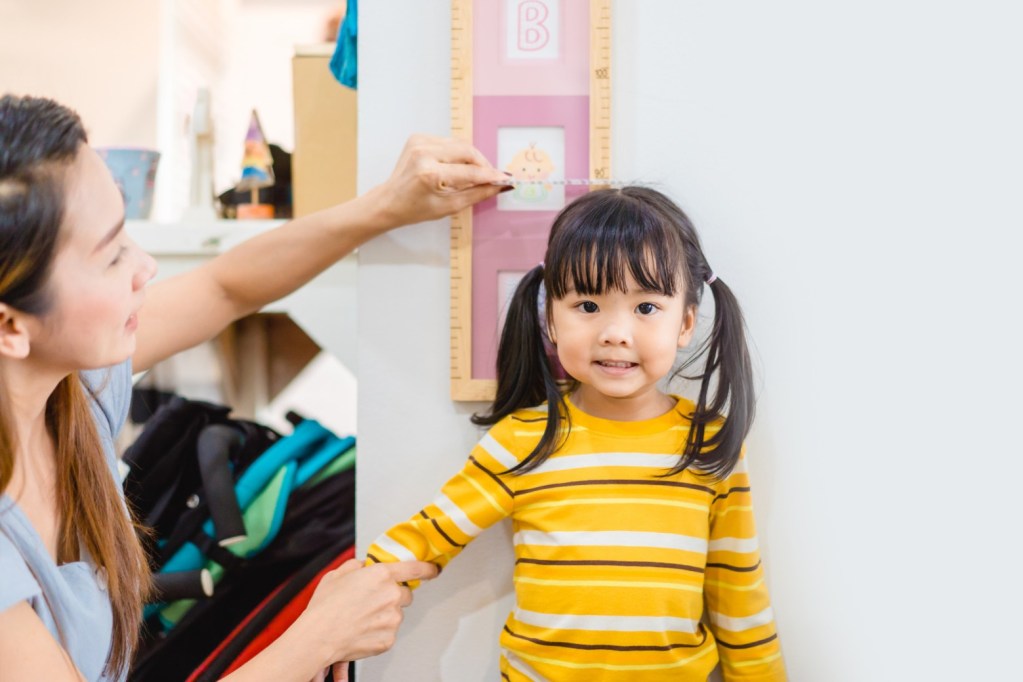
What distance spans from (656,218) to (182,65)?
5.16 ft

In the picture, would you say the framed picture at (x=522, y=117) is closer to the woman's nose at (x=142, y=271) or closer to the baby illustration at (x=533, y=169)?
the baby illustration at (x=533, y=169)

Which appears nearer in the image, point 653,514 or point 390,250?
point 653,514

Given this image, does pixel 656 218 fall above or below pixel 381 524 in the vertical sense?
above

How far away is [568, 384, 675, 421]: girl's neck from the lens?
0.86 meters

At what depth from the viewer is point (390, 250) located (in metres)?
0.96

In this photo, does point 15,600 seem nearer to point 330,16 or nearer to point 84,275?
point 84,275

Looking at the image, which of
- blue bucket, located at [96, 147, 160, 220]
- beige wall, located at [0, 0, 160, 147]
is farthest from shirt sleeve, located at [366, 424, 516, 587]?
beige wall, located at [0, 0, 160, 147]

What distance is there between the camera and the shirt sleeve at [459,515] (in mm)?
861

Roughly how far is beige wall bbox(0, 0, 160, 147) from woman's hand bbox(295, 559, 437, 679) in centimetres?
140

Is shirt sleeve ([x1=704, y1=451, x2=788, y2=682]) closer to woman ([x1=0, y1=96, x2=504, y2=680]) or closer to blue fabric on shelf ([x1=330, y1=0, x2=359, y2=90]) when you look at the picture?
woman ([x1=0, y1=96, x2=504, y2=680])

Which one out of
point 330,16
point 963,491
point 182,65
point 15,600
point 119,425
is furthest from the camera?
point 330,16

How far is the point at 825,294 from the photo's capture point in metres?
0.90

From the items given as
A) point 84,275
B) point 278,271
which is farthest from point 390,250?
point 84,275

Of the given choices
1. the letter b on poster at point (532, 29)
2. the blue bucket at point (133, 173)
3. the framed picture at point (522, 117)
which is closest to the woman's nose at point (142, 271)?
the framed picture at point (522, 117)
